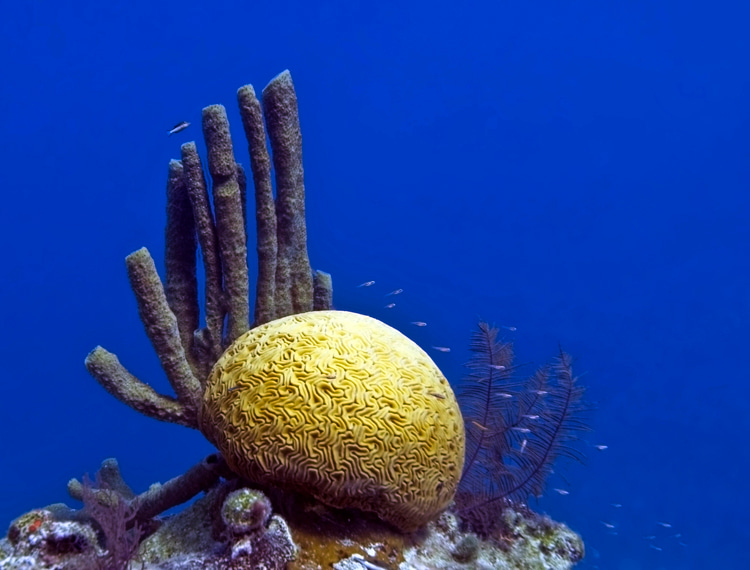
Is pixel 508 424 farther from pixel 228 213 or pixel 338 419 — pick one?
Result: pixel 228 213

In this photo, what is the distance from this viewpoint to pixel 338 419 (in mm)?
3646

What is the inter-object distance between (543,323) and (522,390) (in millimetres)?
30835

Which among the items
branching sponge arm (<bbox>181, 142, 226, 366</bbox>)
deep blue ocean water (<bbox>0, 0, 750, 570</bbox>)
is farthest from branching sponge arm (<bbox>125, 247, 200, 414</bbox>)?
deep blue ocean water (<bbox>0, 0, 750, 570</bbox>)

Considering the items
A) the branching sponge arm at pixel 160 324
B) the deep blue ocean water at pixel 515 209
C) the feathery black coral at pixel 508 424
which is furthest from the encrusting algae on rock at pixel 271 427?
the deep blue ocean water at pixel 515 209

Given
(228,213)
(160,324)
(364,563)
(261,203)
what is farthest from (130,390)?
(364,563)

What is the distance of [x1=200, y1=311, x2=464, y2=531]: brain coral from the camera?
356 cm

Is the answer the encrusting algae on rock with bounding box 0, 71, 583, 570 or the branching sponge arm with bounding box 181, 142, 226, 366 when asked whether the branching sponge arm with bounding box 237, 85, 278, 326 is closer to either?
the encrusting algae on rock with bounding box 0, 71, 583, 570

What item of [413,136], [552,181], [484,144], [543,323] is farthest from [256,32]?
[543,323]

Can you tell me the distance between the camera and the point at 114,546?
3.10 metres

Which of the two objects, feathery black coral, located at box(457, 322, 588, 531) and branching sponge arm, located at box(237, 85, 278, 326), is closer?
branching sponge arm, located at box(237, 85, 278, 326)

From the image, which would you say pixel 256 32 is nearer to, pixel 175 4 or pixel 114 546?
pixel 175 4

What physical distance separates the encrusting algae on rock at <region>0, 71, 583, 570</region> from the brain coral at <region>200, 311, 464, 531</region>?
0.01 metres

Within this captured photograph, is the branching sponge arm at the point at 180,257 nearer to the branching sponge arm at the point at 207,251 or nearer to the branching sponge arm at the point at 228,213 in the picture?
the branching sponge arm at the point at 207,251

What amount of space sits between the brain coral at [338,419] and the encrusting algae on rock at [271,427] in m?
0.01
